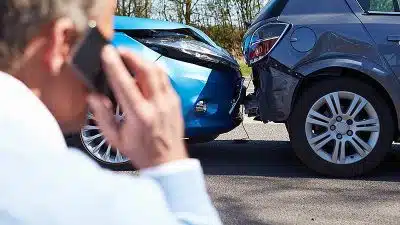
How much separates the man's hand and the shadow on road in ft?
17.3

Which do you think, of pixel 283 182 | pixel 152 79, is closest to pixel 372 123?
pixel 283 182

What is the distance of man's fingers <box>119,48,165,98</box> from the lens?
114 centimetres

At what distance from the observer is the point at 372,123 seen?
20.1 feet

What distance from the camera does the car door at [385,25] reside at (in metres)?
6.04

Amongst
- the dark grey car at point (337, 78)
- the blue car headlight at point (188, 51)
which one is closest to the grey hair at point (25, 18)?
the dark grey car at point (337, 78)

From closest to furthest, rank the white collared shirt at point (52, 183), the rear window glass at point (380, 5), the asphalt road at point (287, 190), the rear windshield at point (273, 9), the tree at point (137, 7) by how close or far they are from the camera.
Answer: the white collared shirt at point (52, 183)
the asphalt road at point (287, 190)
the rear window glass at point (380, 5)
the rear windshield at point (273, 9)
the tree at point (137, 7)

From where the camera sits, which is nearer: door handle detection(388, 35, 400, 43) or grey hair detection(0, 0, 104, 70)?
grey hair detection(0, 0, 104, 70)

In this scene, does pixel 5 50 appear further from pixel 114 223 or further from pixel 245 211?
pixel 245 211

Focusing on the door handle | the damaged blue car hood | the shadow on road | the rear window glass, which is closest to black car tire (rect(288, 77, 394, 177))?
the shadow on road

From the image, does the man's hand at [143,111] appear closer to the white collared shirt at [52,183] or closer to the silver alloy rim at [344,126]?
the white collared shirt at [52,183]

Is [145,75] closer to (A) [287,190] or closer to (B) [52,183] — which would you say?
(B) [52,183]

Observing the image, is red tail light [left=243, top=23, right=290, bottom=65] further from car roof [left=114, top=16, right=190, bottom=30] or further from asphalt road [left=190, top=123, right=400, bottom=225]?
asphalt road [left=190, top=123, right=400, bottom=225]

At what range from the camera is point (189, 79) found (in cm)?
637

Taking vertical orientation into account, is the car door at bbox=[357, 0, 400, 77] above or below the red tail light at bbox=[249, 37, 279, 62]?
above
